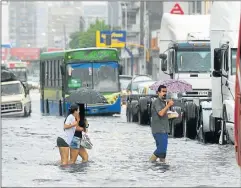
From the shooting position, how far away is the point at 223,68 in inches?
1080

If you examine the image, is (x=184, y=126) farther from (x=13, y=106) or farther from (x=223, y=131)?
(x=13, y=106)

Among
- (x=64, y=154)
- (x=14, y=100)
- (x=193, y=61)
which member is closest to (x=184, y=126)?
(x=193, y=61)

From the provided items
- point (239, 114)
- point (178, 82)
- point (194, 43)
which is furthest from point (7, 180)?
point (194, 43)

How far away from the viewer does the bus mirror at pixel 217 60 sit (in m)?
26.7

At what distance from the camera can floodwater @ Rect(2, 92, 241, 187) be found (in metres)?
18.4

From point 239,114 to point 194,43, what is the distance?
68.9 ft

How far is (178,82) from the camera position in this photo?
30.8 metres

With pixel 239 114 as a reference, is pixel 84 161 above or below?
below

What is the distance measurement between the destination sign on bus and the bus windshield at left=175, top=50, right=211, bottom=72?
9613mm

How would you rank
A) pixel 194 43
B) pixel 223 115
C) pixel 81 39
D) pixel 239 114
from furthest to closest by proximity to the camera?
1. pixel 81 39
2. pixel 194 43
3. pixel 223 115
4. pixel 239 114

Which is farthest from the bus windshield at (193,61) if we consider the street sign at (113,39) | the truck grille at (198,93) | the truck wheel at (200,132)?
the street sign at (113,39)

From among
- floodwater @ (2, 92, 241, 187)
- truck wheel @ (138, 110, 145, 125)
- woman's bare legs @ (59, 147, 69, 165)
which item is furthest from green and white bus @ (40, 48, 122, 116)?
woman's bare legs @ (59, 147, 69, 165)

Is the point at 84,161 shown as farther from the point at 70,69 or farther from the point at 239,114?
the point at 70,69

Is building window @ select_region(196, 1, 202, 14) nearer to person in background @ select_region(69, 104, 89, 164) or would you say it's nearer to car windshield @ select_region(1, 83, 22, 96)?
car windshield @ select_region(1, 83, 22, 96)
